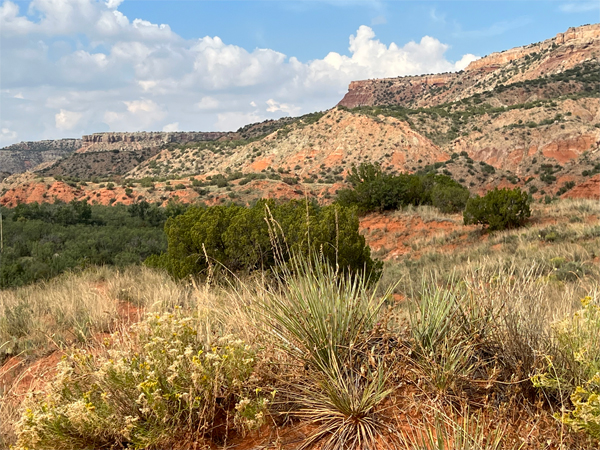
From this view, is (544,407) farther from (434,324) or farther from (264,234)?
(264,234)

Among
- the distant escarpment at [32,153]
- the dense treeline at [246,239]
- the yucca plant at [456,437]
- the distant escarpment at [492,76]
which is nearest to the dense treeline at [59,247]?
the dense treeline at [246,239]

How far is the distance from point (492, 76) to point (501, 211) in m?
75.8

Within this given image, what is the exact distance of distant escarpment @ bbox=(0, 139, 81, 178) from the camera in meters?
96.2

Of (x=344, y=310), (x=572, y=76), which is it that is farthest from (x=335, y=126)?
(x=344, y=310)

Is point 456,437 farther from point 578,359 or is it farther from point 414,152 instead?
point 414,152

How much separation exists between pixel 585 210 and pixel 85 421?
768 inches

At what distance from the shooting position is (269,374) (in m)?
2.86

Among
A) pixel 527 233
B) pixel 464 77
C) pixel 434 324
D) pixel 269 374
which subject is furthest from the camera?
pixel 464 77

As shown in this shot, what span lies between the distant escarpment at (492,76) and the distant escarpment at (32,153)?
266 feet

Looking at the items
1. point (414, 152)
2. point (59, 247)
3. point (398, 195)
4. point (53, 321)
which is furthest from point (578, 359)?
point (414, 152)

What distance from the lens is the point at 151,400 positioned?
2.41 meters

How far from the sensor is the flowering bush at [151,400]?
96.3 inches

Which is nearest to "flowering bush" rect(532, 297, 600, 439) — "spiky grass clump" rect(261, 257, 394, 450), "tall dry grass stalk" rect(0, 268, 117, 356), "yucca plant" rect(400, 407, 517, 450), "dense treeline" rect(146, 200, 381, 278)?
"yucca plant" rect(400, 407, 517, 450)

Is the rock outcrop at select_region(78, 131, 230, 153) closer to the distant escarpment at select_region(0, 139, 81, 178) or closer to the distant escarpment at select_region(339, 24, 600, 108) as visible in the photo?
the distant escarpment at select_region(0, 139, 81, 178)
